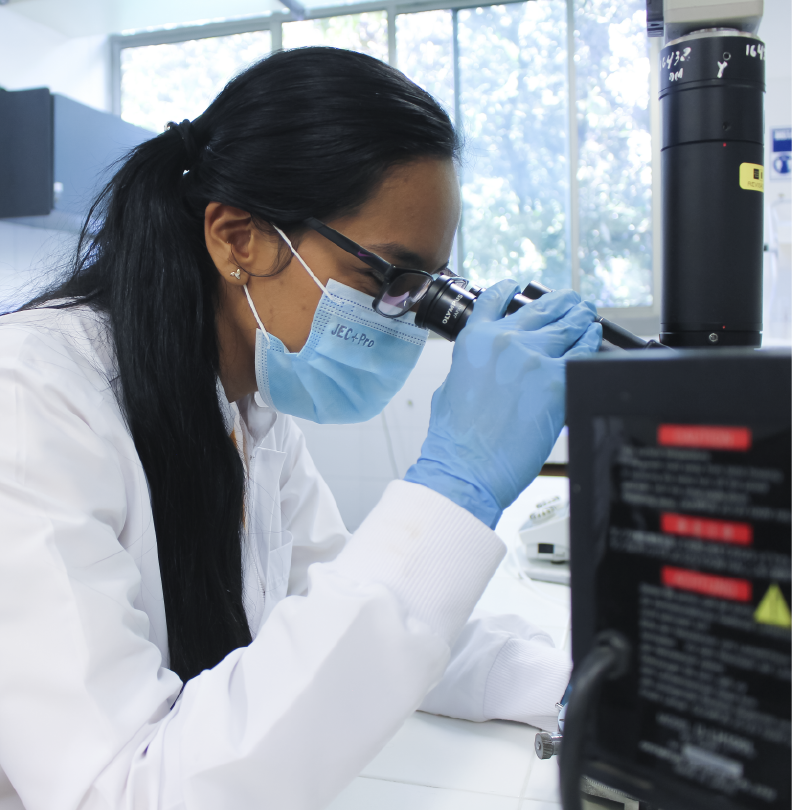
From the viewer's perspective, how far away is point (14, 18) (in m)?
3.44

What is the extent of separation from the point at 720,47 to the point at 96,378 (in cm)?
78

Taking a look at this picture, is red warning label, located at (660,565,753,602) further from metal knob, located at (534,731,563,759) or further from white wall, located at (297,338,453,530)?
white wall, located at (297,338,453,530)

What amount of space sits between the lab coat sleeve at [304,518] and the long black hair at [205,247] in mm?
293

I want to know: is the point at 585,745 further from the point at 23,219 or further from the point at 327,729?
the point at 23,219

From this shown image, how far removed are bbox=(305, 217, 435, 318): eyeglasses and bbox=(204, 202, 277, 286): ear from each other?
79 mm

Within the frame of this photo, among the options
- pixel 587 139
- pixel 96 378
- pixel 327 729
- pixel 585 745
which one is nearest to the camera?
pixel 585 745

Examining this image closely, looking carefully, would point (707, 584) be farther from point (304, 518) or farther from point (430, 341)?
point (430, 341)

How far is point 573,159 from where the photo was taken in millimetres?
3746

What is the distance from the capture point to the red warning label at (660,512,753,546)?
0.94 ft

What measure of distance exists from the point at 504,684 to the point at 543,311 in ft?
1.57

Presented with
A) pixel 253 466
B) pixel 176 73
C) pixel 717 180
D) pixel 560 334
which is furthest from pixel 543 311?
pixel 176 73

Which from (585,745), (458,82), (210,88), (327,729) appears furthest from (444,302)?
(210,88)

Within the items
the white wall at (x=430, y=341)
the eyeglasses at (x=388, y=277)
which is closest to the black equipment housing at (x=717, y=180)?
the eyeglasses at (x=388, y=277)

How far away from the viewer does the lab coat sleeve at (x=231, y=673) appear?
588 mm
